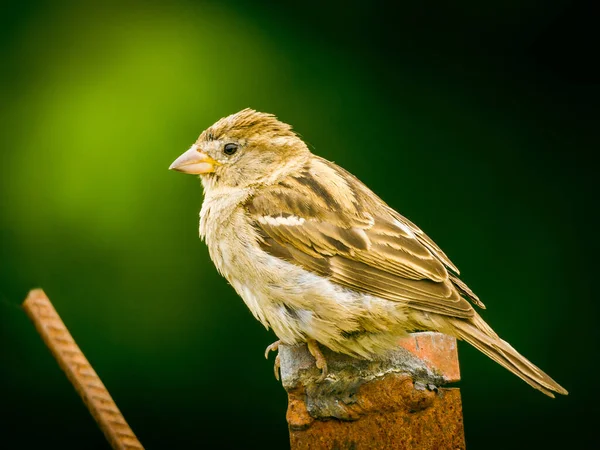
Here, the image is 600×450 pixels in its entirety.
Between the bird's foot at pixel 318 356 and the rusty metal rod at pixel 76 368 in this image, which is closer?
the rusty metal rod at pixel 76 368

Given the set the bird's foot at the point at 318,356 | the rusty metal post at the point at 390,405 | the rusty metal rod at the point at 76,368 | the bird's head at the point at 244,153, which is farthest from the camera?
Answer: the bird's head at the point at 244,153

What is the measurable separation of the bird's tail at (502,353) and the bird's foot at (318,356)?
40 cm

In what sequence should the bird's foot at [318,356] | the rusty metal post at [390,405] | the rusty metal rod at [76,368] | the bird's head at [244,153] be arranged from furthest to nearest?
the bird's head at [244,153]
the bird's foot at [318,356]
the rusty metal post at [390,405]
the rusty metal rod at [76,368]

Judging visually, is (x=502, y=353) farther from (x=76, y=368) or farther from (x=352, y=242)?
(x=76, y=368)

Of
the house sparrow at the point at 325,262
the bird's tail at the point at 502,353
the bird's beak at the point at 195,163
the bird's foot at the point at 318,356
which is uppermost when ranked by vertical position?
the bird's beak at the point at 195,163

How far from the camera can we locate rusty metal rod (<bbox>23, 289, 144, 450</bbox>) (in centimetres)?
121

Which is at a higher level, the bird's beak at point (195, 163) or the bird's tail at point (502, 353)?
the bird's beak at point (195, 163)

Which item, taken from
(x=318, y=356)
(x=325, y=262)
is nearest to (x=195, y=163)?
(x=325, y=262)

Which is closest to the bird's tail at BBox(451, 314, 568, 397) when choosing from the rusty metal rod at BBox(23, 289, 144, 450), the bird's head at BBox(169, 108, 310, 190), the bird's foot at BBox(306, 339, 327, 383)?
the bird's foot at BBox(306, 339, 327, 383)

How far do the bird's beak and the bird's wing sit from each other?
0.85 feet

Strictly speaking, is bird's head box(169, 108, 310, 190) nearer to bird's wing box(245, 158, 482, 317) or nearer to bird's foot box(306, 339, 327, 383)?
bird's wing box(245, 158, 482, 317)

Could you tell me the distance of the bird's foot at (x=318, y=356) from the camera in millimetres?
2088

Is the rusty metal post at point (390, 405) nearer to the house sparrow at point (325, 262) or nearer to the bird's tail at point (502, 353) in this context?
the house sparrow at point (325, 262)

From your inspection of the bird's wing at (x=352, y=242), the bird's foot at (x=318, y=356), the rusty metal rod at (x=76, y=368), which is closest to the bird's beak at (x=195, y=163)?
the bird's wing at (x=352, y=242)
